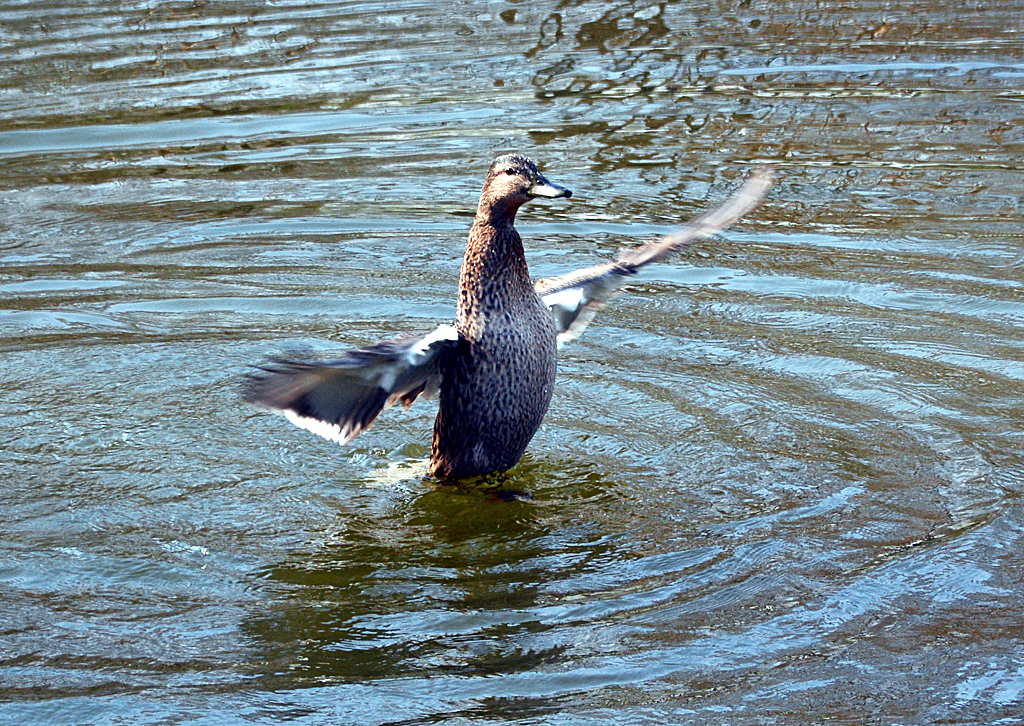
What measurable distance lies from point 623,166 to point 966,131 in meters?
2.67

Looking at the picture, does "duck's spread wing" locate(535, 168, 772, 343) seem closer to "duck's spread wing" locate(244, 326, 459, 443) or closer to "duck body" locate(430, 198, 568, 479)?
"duck body" locate(430, 198, 568, 479)

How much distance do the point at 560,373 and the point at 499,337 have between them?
1380 mm

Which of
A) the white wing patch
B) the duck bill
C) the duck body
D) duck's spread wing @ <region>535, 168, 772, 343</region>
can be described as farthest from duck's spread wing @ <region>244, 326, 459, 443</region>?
duck's spread wing @ <region>535, 168, 772, 343</region>

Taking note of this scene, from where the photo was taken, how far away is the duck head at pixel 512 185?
570 centimetres

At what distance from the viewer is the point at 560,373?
23.3ft

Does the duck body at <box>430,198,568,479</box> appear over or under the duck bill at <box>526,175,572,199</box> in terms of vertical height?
under

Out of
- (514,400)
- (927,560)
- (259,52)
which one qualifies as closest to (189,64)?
(259,52)

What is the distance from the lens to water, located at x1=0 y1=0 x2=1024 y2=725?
15.0 ft

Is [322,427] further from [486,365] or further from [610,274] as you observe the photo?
[610,274]

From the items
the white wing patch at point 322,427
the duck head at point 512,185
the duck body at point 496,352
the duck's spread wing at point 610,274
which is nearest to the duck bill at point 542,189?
the duck head at point 512,185

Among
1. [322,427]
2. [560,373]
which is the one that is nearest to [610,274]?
[560,373]

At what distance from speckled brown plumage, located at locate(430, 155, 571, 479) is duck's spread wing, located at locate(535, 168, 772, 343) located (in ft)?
1.83

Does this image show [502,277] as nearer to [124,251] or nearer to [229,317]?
[229,317]

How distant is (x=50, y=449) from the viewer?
20.4ft
